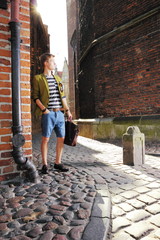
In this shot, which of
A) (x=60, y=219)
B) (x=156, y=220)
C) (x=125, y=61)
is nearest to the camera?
(x=60, y=219)

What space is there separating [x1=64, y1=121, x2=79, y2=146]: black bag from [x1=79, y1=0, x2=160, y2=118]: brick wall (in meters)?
4.12

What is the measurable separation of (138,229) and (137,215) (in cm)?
24

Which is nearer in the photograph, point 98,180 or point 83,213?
point 83,213

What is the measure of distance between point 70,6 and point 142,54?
1890 cm

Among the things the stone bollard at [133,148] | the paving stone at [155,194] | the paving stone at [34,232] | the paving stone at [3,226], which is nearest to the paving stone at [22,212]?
the paving stone at [3,226]

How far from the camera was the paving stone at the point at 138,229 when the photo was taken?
5.07 feet

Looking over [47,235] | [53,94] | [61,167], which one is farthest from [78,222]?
[53,94]

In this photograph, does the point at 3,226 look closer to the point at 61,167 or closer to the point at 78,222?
the point at 78,222

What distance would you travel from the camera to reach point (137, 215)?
184 centimetres

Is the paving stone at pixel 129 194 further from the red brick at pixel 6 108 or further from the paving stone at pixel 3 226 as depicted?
the red brick at pixel 6 108

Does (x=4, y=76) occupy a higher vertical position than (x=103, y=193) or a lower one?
higher

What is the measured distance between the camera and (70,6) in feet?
72.7

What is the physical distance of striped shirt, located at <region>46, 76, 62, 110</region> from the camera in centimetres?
295

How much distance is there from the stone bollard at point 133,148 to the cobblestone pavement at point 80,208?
84 cm
